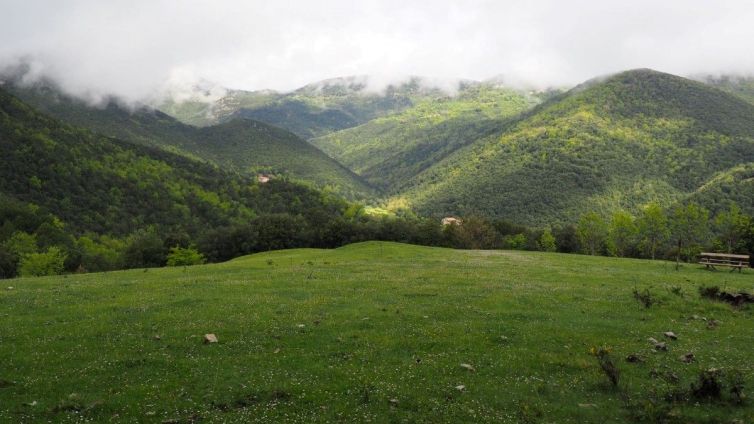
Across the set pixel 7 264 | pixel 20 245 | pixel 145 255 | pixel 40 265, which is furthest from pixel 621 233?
pixel 20 245

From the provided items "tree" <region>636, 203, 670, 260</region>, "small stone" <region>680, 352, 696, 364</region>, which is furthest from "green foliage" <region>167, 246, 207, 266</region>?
"small stone" <region>680, 352, 696, 364</region>

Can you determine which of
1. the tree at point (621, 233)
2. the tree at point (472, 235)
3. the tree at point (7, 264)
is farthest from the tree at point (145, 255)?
the tree at point (621, 233)

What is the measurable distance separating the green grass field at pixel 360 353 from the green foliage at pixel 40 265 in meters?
51.4

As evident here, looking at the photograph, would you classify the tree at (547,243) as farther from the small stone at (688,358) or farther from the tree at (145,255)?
the small stone at (688,358)

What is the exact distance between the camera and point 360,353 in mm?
16500

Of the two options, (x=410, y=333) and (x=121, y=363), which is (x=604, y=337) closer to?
(x=410, y=333)

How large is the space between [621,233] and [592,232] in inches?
247

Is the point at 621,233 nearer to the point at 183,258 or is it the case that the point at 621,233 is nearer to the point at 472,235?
the point at 472,235

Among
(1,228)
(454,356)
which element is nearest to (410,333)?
(454,356)

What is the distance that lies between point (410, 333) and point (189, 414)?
917cm

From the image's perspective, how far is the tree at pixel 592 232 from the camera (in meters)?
103

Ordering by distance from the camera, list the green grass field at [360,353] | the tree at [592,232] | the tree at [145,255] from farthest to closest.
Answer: the tree at [592,232]
the tree at [145,255]
the green grass field at [360,353]

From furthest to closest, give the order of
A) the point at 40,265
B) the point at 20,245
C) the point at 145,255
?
the point at 145,255 → the point at 20,245 → the point at 40,265

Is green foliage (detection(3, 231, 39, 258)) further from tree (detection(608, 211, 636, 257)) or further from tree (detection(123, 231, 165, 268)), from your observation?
tree (detection(608, 211, 636, 257))
